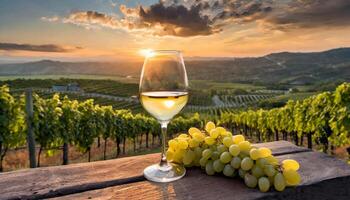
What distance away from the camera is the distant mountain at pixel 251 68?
272ft

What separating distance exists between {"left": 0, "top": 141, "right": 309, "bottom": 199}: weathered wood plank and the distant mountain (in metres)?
74.4

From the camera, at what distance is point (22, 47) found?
8394 centimetres

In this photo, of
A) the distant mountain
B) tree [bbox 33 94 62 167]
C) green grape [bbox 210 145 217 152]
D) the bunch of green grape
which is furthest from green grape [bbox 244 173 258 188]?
the distant mountain

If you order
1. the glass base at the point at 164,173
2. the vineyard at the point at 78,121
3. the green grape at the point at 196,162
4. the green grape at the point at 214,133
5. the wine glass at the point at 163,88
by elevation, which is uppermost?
the wine glass at the point at 163,88

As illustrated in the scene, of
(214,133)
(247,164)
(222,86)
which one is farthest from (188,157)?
(222,86)

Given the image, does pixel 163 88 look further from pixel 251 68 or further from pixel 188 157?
pixel 251 68

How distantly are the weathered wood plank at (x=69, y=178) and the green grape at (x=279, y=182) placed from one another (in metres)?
0.48

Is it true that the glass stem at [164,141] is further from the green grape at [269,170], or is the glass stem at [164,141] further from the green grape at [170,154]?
the green grape at [269,170]

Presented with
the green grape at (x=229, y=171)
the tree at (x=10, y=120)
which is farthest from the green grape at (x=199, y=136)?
the tree at (x=10, y=120)

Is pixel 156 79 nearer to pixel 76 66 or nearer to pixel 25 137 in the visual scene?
pixel 25 137

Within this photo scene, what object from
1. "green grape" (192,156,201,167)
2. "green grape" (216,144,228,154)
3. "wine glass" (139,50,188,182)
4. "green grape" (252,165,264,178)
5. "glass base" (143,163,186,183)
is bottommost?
"glass base" (143,163,186,183)

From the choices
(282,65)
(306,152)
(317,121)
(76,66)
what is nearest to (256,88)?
(282,65)

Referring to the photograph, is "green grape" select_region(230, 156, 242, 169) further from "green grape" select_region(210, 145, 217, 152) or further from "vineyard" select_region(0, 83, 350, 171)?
"vineyard" select_region(0, 83, 350, 171)

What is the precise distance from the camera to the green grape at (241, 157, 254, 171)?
1001mm
